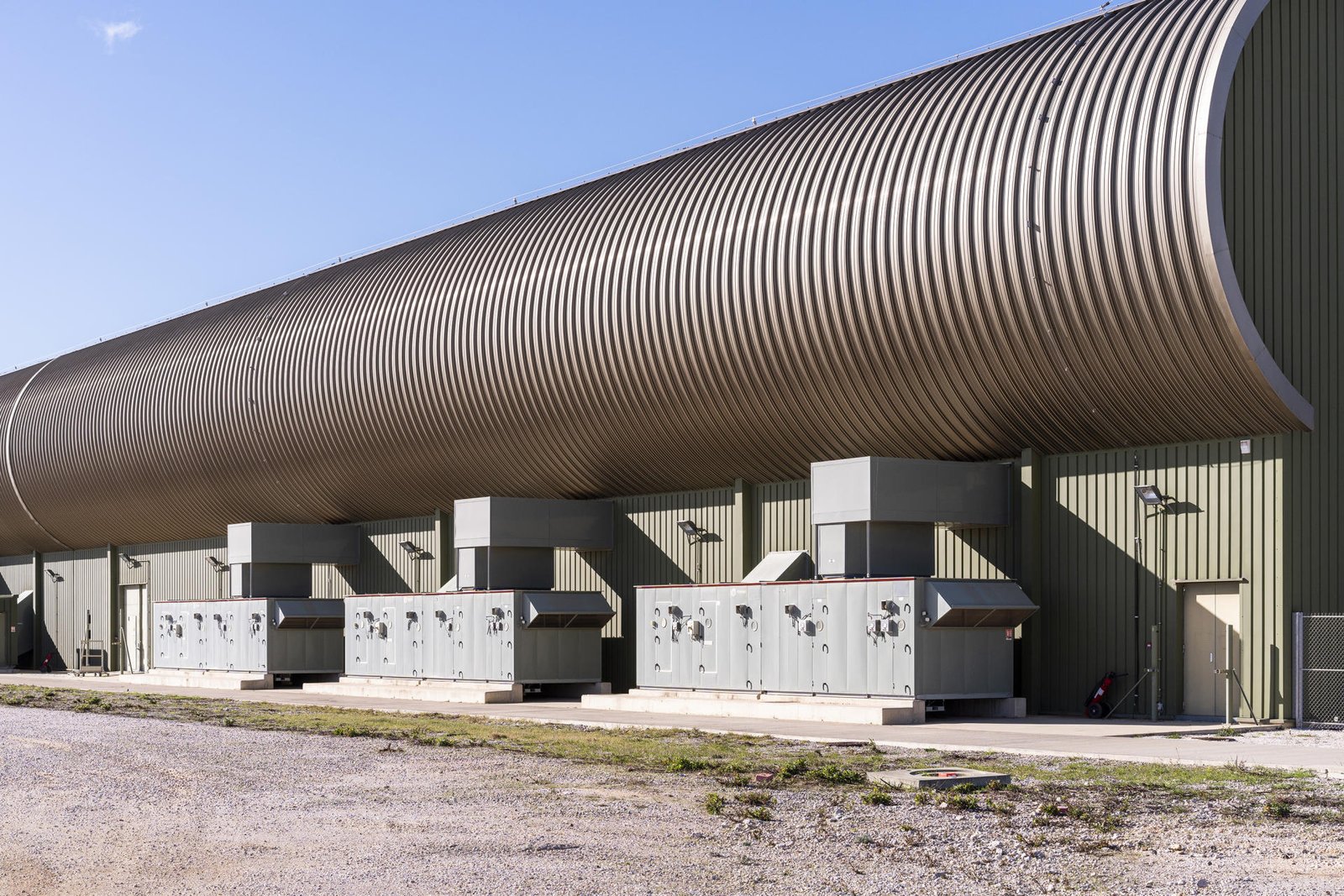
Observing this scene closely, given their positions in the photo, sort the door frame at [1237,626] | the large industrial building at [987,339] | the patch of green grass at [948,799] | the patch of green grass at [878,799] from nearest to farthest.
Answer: the patch of green grass at [948,799]
the patch of green grass at [878,799]
the large industrial building at [987,339]
the door frame at [1237,626]

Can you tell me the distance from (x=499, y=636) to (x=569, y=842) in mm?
25977

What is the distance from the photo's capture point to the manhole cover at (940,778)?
16797 millimetres

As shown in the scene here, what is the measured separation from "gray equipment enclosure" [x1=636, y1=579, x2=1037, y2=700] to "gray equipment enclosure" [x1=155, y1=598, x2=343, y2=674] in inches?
700

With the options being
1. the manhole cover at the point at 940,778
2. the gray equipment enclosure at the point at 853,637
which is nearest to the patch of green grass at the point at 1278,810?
the manhole cover at the point at 940,778

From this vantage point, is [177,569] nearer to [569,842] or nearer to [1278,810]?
[569,842]

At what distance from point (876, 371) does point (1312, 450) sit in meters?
8.06

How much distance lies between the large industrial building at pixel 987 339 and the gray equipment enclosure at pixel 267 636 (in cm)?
627

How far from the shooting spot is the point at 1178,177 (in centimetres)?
2611

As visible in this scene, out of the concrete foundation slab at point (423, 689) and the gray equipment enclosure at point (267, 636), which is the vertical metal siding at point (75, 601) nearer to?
the gray equipment enclosure at point (267, 636)

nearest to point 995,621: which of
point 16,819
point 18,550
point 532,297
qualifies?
point 532,297

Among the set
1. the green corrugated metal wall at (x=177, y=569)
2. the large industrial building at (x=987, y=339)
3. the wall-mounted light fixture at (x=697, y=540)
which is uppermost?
the large industrial building at (x=987, y=339)

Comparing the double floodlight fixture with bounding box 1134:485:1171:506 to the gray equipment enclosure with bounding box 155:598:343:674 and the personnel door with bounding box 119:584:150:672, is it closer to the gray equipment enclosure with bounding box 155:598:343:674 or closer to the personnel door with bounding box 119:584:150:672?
the gray equipment enclosure with bounding box 155:598:343:674

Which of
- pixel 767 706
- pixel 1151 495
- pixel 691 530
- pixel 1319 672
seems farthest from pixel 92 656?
pixel 1319 672

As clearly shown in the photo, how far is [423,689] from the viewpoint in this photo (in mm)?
40875
